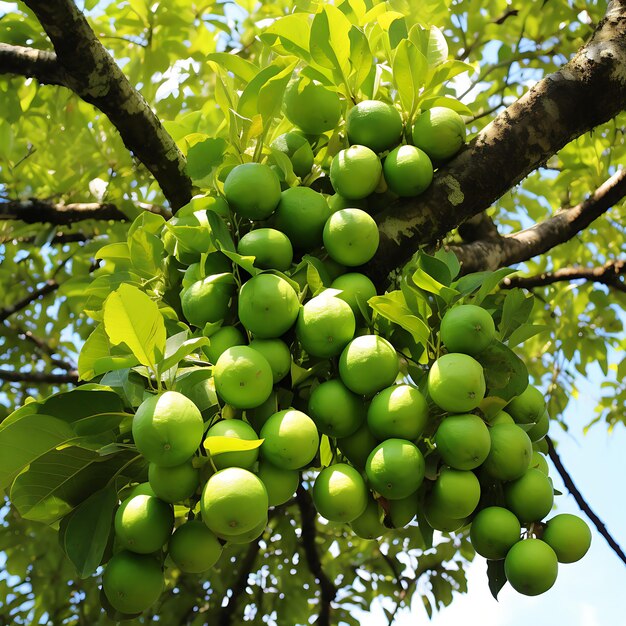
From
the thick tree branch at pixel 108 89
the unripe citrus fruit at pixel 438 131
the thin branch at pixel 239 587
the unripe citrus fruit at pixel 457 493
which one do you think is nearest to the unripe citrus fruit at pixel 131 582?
the unripe citrus fruit at pixel 457 493

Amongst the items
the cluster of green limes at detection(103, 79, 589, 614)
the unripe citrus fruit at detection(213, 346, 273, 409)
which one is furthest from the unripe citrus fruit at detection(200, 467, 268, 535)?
the unripe citrus fruit at detection(213, 346, 273, 409)

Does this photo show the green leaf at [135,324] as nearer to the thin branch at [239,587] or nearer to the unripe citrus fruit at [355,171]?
the unripe citrus fruit at [355,171]

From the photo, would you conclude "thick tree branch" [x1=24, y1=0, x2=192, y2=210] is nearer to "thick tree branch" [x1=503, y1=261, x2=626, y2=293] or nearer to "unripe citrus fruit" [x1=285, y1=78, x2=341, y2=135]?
"unripe citrus fruit" [x1=285, y1=78, x2=341, y2=135]

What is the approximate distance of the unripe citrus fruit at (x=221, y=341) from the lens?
127cm

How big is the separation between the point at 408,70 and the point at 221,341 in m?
0.74

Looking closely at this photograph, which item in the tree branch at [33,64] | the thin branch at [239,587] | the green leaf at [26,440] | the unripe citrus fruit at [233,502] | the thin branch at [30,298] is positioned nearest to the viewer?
the unripe citrus fruit at [233,502]

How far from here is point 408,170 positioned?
57.5 inches

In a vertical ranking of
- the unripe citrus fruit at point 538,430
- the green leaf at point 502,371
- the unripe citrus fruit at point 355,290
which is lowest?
the unripe citrus fruit at point 538,430

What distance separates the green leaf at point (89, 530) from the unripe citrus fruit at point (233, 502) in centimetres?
22

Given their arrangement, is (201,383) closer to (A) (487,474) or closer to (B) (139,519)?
(B) (139,519)

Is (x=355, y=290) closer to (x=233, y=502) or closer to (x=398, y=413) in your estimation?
(x=398, y=413)

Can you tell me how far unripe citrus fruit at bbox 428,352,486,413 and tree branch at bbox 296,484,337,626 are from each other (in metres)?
2.11

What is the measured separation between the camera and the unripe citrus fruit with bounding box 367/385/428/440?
1196mm

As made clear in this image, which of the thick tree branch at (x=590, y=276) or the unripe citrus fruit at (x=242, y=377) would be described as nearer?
the unripe citrus fruit at (x=242, y=377)
